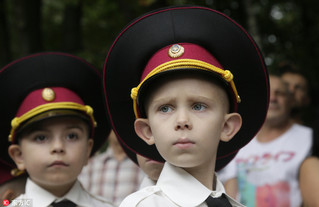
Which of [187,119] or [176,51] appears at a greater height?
[176,51]

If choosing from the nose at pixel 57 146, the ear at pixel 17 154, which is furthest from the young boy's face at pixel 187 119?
the ear at pixel 17 154

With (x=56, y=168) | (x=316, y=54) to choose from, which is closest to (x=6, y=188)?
(x=56, y=168)

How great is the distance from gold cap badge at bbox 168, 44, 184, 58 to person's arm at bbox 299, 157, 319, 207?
2.66 m

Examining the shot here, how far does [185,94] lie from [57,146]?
1183 mm

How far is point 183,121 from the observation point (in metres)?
2.44

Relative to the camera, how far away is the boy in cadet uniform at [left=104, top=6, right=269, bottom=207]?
253cm

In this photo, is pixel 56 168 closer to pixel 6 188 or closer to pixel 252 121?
pixel 6 188

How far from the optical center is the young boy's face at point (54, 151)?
11.0 feet

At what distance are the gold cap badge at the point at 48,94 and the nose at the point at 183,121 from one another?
54.2 inches

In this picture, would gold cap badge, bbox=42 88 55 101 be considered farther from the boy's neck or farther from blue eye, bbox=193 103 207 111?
blue eye, bbox=193 103 207 111

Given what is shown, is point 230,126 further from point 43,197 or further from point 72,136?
point 43,197

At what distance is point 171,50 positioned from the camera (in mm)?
2699

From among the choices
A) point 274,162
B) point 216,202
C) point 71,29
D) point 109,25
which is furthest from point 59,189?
point 109,25

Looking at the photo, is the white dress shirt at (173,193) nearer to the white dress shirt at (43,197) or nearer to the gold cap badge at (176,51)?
the gold cap badge at (176,51)
